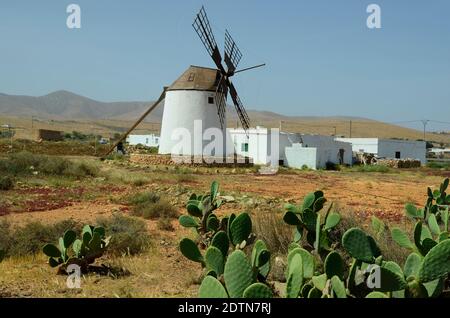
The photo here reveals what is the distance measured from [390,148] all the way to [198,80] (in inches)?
824

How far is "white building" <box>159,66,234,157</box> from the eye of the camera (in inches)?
1140

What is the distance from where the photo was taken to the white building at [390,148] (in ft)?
135

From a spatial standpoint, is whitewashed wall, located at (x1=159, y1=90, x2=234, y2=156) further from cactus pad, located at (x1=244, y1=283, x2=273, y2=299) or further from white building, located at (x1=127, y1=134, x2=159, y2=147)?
cactus pad, located at (x1=244, y1=283, x2=273, y2=299)

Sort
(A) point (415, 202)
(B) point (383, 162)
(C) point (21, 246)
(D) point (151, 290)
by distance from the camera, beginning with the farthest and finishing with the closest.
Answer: (B) point (383, 162) < (A) point (415, 202) < (C) point (21, 246) < (D) point (151, 290)

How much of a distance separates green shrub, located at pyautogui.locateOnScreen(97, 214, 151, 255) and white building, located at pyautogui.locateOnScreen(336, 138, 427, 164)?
1369 inches

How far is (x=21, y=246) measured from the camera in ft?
25.1

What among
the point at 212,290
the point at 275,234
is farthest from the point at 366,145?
the point at 212,290

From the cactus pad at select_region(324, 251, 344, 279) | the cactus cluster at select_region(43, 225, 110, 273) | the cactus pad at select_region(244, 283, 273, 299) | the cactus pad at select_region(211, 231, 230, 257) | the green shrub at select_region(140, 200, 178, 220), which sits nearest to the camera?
the cactus pad at select_region(244, 283, 273, 299)

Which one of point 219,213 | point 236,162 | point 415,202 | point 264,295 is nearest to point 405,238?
point 264,295

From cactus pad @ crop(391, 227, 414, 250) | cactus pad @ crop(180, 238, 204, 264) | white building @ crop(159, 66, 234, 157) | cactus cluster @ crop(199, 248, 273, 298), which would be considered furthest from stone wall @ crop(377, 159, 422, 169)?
cactus cluster @ crop(199, 248, 273, 298)

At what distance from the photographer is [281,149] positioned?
33531 millimetres

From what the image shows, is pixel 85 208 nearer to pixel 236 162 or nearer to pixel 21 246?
pixel 21 246

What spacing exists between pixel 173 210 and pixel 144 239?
3799 mm
